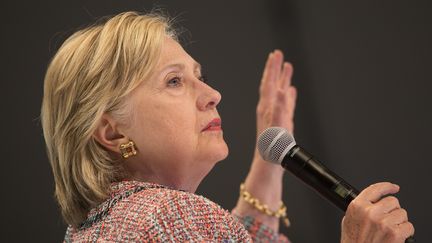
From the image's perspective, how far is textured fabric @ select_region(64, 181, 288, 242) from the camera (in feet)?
3.87

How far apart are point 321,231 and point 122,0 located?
130 cm

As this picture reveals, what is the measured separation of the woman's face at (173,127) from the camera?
1.45 metres

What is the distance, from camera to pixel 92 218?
1.35m

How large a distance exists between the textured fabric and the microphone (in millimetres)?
207

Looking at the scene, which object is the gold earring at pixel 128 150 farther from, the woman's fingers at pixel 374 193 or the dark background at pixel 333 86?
the dark background at pixel 333 86

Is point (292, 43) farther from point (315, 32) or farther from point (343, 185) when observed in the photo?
point (343, 185)

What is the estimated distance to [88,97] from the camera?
4.72 ft

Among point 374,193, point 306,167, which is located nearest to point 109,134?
point 306,167

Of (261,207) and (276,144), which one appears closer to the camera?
(276,144)

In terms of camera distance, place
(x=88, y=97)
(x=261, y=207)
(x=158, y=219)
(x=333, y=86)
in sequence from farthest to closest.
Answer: (x=333, y=86)
(x=261, y=207)
(x=88, y=97)
(x=158, y=219)

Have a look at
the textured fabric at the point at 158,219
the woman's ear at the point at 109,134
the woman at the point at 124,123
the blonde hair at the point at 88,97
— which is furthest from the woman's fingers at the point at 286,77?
the textured fabric at the point at 158,219

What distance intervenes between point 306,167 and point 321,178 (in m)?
0.04

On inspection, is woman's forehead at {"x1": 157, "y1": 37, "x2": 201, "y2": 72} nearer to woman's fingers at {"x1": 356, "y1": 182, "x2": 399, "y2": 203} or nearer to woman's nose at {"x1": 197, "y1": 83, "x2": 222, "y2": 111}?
woman's nose at {"x1": 197, "y1": 83, "x2": 222, "y2": 111}

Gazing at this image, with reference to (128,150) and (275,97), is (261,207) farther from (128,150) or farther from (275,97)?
(128,150)
